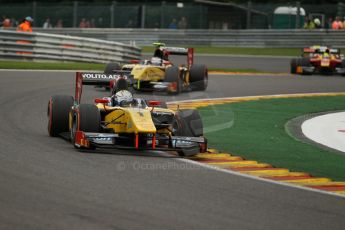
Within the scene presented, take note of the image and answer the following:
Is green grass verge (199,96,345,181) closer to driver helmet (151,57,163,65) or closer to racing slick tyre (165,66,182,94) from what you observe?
racing slick tyre (165,66,182,94)

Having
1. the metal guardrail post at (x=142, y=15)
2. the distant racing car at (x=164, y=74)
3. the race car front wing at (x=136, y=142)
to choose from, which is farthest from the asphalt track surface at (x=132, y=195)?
the metal guardrail post at (x=142, y=15)

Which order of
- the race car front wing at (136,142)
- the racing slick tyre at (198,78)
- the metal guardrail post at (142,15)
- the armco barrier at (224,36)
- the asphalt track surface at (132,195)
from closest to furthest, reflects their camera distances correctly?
the asphalt track surface at (132,195), the race car front wing at (136,142), the racing slick tyre at (198,78), the armco barrier at (224,36), the metal guardrail post at (142,15)

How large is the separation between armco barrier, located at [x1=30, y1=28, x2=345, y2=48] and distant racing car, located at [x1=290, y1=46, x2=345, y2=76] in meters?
8.75

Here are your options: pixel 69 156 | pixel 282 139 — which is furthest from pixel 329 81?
pixel 69 156

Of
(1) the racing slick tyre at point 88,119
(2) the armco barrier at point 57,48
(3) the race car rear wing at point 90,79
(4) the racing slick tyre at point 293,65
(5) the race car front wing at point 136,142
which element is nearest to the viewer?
(5) the race car front wing at point 136,142

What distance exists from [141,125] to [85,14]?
128 ft

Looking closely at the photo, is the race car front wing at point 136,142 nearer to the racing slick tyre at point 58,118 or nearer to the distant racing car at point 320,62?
the racing slick tyre at point 58,118

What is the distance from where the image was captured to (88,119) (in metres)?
12.9

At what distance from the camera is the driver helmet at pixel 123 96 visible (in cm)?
1359

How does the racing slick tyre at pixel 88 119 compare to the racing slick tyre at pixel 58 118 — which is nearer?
the racing slick tyre at pixel 88 119

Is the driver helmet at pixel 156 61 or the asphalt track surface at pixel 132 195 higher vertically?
the driver helmet at pixel 156 61

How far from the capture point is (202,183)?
10.5 meters

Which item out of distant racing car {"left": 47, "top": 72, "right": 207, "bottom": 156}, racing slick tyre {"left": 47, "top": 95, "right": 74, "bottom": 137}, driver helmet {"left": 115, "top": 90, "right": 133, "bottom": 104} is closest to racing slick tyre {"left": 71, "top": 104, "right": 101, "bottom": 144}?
distant racing car {"left": 47, "top": 72, "right": 207, "bottom": 156}

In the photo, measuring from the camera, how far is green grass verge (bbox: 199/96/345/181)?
1259 cm
